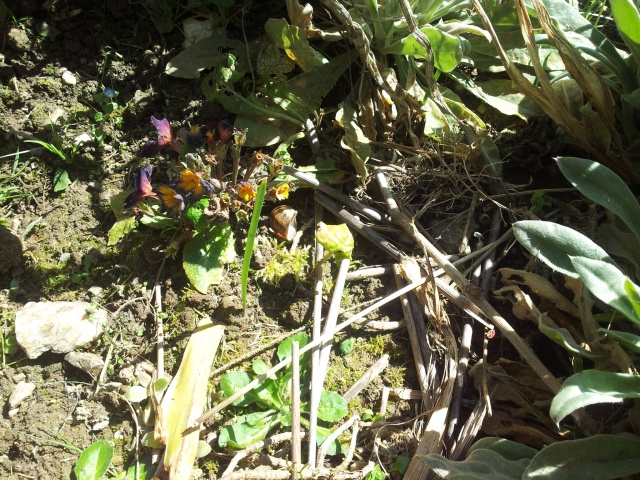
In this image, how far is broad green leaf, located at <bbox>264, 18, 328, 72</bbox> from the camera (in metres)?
2.15

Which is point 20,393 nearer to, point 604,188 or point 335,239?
point 335,239

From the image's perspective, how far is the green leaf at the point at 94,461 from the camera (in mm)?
1669

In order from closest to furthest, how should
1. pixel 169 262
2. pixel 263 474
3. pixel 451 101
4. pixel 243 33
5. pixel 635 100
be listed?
pixel 263 474, pixel 635 100, pixel 169 262, pixel 451 101, pixel 243 33

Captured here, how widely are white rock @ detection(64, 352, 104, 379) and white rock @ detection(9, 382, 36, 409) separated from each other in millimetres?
133

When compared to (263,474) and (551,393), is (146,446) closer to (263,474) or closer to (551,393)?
(263,474)

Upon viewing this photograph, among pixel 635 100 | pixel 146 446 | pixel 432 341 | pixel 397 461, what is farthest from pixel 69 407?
pixel 635 100

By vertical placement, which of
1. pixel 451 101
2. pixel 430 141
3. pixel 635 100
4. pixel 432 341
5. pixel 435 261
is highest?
pixel 635 100

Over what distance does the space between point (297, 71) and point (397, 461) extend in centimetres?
160

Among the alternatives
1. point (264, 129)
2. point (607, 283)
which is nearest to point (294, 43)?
point (264, 129)

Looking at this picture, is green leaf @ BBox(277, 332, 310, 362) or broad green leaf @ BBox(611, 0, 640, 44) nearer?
broad green leaf @ BBox(611, 0, 640, 44)

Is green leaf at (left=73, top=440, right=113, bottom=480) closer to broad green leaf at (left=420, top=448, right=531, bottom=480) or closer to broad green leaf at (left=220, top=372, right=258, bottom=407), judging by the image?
broad green leaf at (left=220, top=372, right=258, bottom=407)

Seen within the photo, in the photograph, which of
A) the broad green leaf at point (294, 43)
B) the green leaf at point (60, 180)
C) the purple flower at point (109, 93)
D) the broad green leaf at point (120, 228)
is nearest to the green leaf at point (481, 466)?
the broad green leaf at point (120, 228)

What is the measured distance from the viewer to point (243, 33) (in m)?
2.41

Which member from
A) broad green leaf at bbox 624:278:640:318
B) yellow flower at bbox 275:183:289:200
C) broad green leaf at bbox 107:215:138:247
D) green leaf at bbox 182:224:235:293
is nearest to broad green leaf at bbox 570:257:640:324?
broad green leaf at bbox 624:278:640:318
